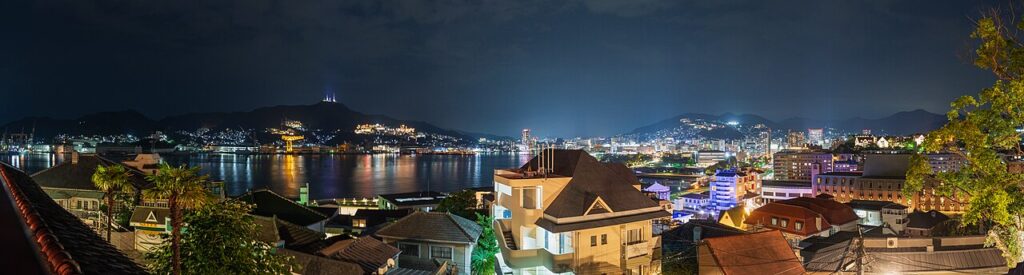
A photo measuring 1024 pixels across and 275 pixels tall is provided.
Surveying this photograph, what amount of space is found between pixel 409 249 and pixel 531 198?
371 centimetres

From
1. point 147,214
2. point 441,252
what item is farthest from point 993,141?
point 147,214

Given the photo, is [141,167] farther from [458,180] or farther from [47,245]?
[458,180]

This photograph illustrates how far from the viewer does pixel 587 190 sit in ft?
47.8

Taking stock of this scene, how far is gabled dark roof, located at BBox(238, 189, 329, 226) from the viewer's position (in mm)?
18891

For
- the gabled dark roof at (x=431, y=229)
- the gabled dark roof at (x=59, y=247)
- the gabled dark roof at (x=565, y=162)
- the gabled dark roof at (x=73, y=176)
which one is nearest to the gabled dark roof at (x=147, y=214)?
the gabled dark roof at (x=73, y=176)

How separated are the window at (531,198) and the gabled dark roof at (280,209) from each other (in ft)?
29.1

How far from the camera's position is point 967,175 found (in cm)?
632

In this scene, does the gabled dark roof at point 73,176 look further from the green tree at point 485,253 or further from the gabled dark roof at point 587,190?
the gabled dark roof at point 587,190

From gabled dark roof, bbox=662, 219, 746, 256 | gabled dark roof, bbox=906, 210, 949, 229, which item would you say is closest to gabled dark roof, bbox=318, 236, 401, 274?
gabled dark roof, bbox=662, 219, 746, 256

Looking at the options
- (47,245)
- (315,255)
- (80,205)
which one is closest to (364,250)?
(315,255)

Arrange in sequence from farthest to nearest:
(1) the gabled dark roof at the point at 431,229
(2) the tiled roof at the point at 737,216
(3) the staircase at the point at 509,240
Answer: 1. (2) the tiled roof at the point at 737,216
2. (3) the staircase at the point at 509,240
3. (1) the gabled dark roof at the point at 431,229

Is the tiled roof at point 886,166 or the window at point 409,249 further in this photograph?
the tiled roof at point 886,166

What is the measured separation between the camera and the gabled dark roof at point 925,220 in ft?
86.1

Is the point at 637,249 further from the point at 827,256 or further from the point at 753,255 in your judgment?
the point at 827,256
